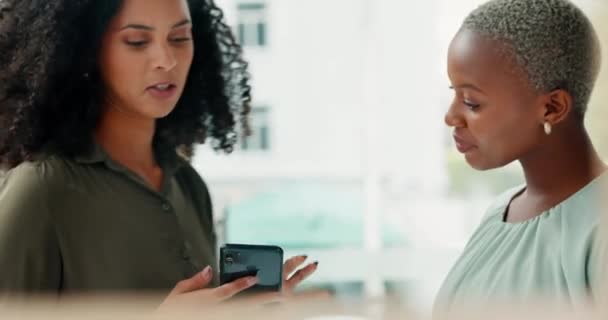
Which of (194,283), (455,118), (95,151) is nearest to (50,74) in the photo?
(95,151)

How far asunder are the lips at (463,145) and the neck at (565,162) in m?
0.04

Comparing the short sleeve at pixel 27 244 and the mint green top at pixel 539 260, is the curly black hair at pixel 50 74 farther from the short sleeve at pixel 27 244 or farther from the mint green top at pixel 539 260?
the mint green top at pixel 539 260

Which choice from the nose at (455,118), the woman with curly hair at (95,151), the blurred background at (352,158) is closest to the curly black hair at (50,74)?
the woman with curly hair at (95,151)

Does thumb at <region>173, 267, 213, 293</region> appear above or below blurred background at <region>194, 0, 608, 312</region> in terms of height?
below

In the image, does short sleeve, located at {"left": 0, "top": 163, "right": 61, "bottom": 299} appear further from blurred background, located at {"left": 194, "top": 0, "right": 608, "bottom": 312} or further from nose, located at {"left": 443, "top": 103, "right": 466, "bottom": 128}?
nose, located at {"left": 443, "top": 103, "right": 466, "bottom": 128}

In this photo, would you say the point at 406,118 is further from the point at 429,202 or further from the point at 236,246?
the point at 236,246

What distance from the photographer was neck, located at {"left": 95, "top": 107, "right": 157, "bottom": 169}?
0.64 metres

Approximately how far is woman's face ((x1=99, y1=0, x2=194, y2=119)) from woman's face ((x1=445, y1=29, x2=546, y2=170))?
24 cm

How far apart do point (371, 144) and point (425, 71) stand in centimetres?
9

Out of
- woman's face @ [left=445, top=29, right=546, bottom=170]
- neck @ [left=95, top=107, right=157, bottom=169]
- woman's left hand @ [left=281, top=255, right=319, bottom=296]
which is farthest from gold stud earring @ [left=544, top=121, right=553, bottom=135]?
neck @ [left=95, top=107, right=157, bottom=169]

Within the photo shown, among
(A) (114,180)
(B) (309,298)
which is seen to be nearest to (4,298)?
(A) (114,180)

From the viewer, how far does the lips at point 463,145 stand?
1.85ft

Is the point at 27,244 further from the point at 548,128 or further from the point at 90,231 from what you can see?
the point at 548,128

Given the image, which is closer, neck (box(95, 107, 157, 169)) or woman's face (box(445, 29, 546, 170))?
woman's face (box(445, 29, 546, 170))
